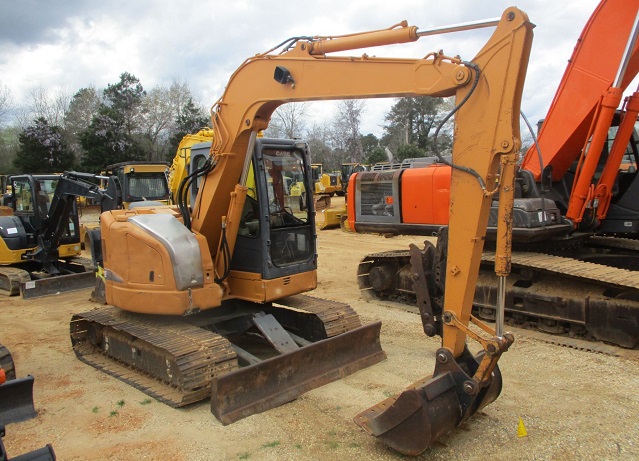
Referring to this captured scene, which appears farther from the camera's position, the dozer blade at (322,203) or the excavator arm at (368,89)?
the dozer blade at (322,203)

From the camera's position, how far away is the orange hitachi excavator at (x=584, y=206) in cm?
600

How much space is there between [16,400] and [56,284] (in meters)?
6.99

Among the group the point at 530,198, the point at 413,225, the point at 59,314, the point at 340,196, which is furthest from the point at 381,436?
the point at 340,196

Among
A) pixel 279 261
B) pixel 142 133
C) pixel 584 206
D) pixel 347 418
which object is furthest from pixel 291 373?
pixel 142 133

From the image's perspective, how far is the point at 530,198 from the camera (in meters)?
6.62

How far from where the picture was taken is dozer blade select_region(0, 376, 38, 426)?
2.93 metres

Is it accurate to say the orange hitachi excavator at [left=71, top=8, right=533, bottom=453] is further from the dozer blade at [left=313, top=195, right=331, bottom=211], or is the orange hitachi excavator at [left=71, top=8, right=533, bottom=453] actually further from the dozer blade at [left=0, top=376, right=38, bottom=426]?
the dozer blade at [left=313, top=195, right=331, bottom=211]

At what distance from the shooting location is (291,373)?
4.78 m

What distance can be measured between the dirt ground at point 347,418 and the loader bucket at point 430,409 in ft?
0.68

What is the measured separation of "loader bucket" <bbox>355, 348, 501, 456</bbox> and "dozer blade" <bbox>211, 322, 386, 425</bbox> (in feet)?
3.84

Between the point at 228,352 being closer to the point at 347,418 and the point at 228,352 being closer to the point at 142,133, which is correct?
the point at 347,418

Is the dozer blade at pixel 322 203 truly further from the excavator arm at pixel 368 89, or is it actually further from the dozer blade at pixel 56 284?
the excavator arm at pixel 368 89

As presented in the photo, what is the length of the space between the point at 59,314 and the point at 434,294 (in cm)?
646

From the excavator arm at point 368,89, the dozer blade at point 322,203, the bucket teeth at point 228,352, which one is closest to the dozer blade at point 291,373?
the bucket teeth at point 228,352
